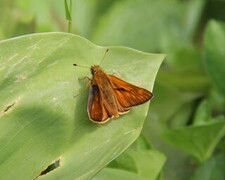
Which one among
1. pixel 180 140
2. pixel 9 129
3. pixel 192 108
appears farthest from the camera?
pixel 192 108

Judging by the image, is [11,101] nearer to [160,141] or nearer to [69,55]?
[69,55]

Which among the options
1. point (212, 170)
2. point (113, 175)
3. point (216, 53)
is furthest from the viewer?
point (216, 53)

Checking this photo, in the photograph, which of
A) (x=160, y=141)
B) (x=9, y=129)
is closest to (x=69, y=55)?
(x=9, y=129)

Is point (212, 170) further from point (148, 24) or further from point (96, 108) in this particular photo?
point (148, 24)

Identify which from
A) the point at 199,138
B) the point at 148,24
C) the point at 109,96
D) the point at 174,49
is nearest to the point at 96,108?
the point at 109,96

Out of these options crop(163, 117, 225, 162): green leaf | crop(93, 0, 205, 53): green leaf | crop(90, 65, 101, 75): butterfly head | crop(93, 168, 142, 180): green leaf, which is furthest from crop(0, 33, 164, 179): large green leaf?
crop(93, 0, 205, 53): green leaf

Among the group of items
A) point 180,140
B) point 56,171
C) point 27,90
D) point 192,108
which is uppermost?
point 27,90

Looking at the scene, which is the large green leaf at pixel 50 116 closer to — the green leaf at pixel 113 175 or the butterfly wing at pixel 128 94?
the butterfly wing at pixel 128 94
